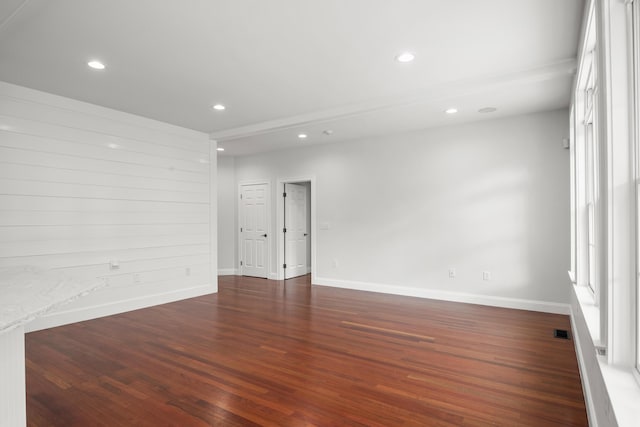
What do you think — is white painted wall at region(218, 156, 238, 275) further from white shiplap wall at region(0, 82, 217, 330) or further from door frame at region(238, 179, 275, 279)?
white shiplap wall at region(0, 82, 217, 330)

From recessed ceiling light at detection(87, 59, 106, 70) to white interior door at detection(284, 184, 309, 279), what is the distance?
4.26 meters

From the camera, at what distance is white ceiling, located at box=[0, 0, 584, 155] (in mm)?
2484

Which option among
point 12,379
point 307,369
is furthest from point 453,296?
point 12,379

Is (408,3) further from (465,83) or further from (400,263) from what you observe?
(400,263)

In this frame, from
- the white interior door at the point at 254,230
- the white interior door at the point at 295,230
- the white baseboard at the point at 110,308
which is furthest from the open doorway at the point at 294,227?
the white baseboard at the point at 110,308

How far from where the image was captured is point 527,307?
478 cm

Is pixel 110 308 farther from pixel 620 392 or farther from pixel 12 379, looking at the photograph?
pixel 620 392

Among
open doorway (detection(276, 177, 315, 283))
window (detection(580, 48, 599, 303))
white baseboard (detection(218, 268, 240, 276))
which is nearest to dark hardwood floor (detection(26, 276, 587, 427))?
window (detection(580, 48, 599, 303))

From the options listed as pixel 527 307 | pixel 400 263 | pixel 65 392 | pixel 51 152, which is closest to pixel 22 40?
pixel 51 152

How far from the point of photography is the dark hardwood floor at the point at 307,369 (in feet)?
7.53

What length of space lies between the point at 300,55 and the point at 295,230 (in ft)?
15.8

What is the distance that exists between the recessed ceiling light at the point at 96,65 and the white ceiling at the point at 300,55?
0.07 m

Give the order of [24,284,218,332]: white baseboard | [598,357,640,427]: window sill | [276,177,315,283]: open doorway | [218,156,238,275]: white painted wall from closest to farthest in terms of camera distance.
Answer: [598,357,640,427]: window sill
[24,284,218,332]: white baseboard
[276,177,315,283]: open doorway
[218,156,238,275]: white painted wall

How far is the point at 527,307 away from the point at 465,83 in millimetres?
3134
